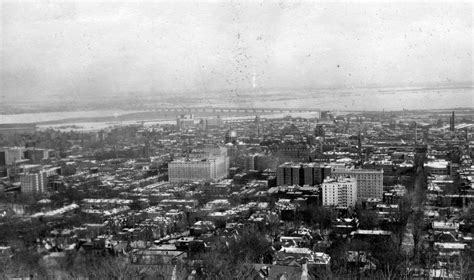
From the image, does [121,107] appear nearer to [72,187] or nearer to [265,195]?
[72,187]

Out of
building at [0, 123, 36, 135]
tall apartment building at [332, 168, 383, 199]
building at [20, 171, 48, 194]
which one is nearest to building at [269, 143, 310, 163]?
tall apartment building at [332, 168, 383, 199]

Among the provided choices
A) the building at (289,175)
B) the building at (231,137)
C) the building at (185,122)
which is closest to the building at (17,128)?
the building at (185,122)

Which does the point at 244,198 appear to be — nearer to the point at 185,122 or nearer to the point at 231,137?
the point at 231,137

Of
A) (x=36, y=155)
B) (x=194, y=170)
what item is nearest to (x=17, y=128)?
(x=36, y=155)

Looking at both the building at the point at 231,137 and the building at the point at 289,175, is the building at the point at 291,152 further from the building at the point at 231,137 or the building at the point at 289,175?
the building at the point at 231,137

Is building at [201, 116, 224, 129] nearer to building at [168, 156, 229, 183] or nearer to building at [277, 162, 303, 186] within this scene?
building at [168, 156, 229, 183]

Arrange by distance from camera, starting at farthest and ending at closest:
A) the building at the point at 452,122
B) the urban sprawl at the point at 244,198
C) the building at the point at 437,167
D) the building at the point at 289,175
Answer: the building at the point at 452,122 → the building at the point at 289,175 → the building at the point at 437,167 → the urban sprawl at the point at 244,198
